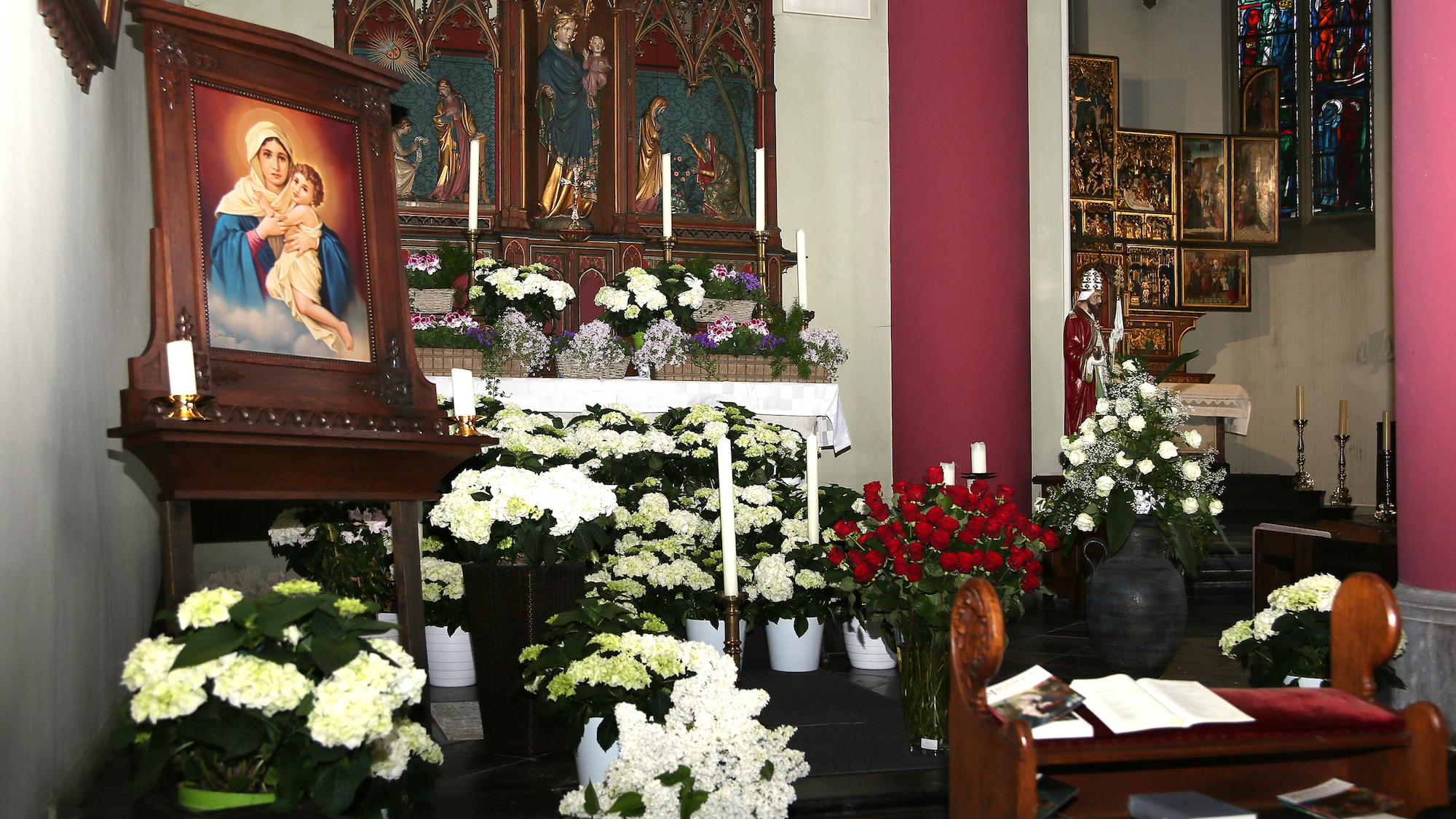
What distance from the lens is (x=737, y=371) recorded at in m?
6.76

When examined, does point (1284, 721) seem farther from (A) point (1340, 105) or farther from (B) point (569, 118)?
(A) point (1340, 105)

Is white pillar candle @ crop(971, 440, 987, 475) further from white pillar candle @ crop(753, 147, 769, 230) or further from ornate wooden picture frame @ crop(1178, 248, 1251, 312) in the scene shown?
ornate wooden picture frame @ crop(1178, 248, 1251, 312)

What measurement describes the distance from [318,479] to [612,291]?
3.25 meters

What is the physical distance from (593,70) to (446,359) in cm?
337

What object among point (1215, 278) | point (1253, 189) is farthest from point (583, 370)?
point (1253, 189)

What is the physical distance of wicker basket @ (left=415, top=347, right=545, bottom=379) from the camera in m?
6.21

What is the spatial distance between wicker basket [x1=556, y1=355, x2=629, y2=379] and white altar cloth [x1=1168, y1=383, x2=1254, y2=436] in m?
8.24

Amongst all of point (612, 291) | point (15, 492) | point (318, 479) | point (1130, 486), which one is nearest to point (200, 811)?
point (15, 492)

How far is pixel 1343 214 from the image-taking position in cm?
1477

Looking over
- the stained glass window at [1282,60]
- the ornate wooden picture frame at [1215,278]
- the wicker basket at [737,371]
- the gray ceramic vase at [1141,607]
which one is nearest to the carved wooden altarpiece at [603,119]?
the wicker basket at [737,371]

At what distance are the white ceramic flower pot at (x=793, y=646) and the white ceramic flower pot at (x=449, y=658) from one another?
4.08 ft

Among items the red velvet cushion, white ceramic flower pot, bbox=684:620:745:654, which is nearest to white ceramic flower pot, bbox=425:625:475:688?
white ceramic flower pot, bbox=684:620:745:654

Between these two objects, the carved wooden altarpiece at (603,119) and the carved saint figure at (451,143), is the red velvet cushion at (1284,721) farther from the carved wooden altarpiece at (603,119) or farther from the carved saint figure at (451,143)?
the carved saint figure at (451,143)

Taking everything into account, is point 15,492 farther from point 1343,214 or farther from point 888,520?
point 1343,214
